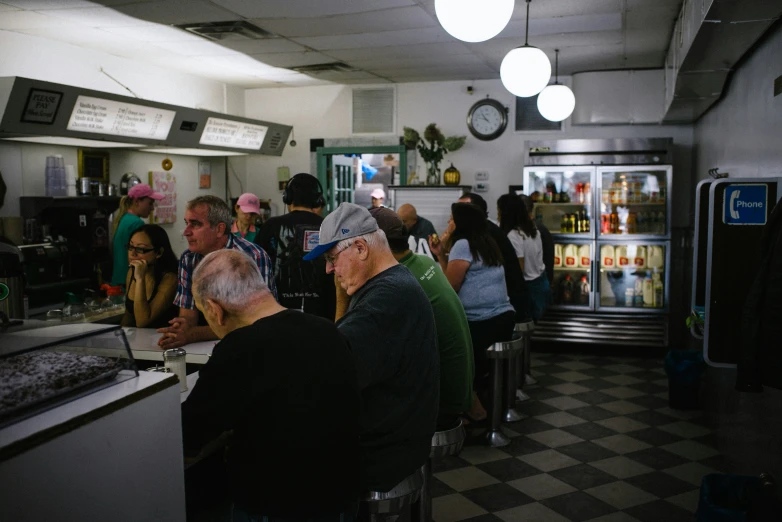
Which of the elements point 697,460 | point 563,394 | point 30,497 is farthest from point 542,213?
point 30,497

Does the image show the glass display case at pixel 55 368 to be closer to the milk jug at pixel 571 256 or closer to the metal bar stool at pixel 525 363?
the metal bar stool at pixel 525 363

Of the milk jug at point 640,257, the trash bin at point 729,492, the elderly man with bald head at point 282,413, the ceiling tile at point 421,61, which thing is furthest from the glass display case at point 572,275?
the elderly man with bald head at point 282,413

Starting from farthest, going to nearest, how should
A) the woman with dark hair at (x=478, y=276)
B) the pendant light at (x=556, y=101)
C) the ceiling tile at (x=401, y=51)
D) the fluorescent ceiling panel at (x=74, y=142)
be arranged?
the ceiling tile at (x=401, y=51), the pendant light at (x=556, y=101), the fluorescent ceiling panel at (x=74, y=142), the woman with dark hair at (x=478, y=276)

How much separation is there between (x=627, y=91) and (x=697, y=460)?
14.6 feet

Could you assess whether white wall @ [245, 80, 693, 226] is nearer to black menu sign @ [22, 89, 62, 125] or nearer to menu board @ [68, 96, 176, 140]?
menu board @ [68, 96, 176, 140]

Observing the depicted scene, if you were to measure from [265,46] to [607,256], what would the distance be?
4268mm

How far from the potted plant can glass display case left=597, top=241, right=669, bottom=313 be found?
2.04 meters

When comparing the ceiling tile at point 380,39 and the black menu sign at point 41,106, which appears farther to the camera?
the ceiling tile at point 380,39

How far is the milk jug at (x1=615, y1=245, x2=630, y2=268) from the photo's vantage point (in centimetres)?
721

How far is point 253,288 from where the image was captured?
6.23 ft

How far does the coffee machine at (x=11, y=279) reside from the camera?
8.31ft

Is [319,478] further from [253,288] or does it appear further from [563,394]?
[563,394]

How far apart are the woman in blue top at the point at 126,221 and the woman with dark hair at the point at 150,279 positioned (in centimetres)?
Answer: 177

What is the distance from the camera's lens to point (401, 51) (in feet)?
21.1
